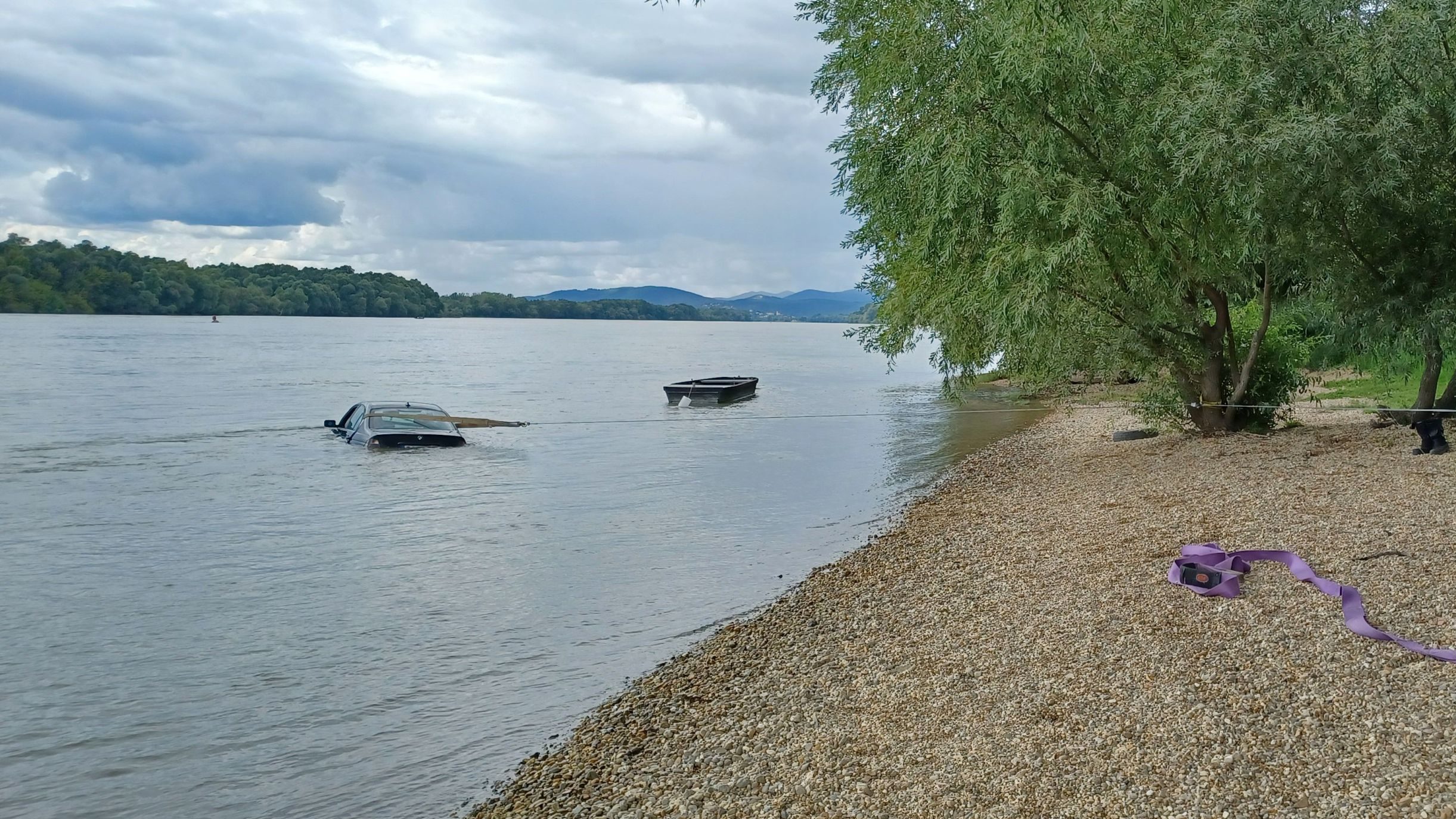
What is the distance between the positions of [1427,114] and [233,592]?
15.5 metres

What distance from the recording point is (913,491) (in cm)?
1903

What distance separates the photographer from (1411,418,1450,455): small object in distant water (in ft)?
44.3

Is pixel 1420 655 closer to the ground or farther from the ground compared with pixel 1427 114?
closer to the ground

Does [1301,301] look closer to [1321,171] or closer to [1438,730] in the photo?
[1321,171]

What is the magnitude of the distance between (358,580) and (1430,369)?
15.2m

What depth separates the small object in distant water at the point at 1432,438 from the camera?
13.5 metres

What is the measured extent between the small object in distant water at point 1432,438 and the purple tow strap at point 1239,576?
19.8 feet

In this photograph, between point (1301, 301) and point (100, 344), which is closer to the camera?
point (1301, 301)

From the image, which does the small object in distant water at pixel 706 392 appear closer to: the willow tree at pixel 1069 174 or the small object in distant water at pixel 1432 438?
the willow tree at pixel 1069 174

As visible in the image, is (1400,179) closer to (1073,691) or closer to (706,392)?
(1073,691)

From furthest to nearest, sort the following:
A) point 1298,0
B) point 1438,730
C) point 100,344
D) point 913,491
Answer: point 100,344
point 913,491
point 1298,0
point 1438,730

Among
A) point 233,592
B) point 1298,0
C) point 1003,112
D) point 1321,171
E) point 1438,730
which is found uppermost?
point 1298,0

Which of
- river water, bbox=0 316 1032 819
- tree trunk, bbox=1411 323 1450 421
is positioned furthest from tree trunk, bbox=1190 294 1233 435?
river water, bbox=0 316 1032 819

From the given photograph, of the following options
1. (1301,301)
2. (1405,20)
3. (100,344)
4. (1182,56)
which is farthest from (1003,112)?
(100,344)
